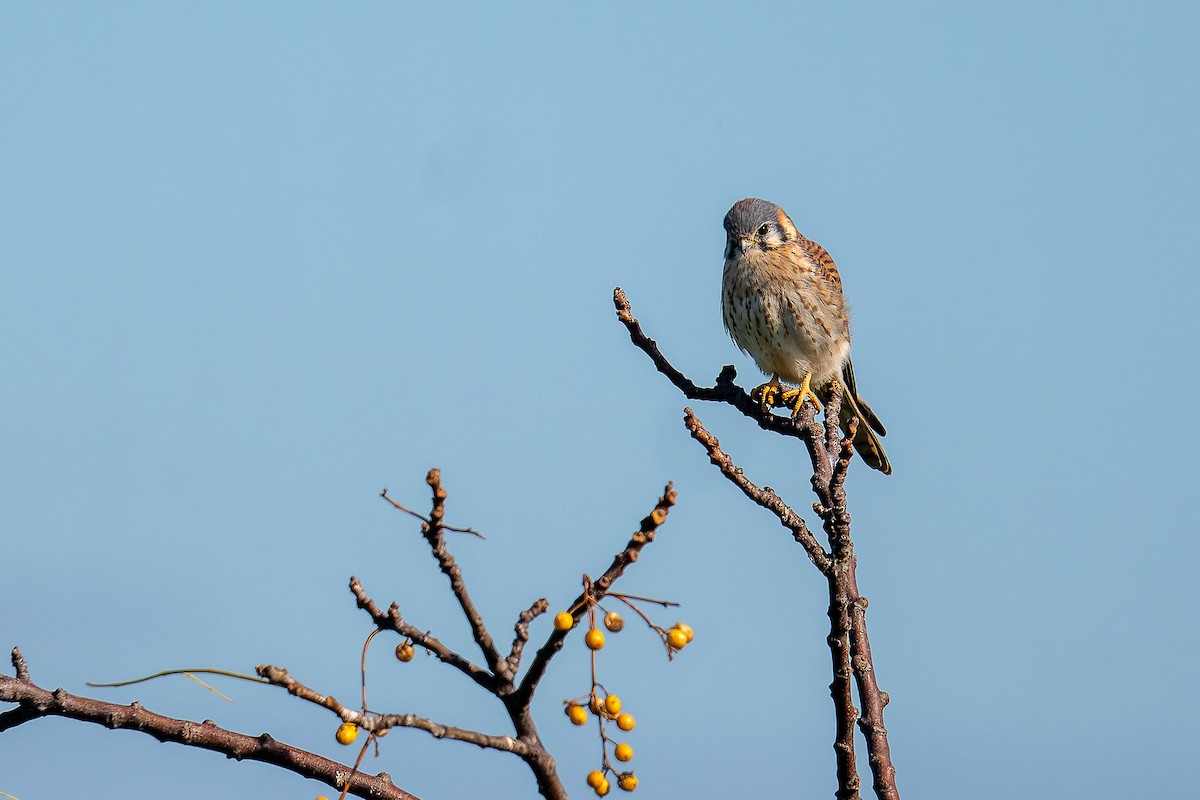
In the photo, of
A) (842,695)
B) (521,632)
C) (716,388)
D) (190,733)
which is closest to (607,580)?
(521,632)

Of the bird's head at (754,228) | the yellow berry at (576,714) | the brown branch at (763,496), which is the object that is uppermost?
the bird's head at (754,228)

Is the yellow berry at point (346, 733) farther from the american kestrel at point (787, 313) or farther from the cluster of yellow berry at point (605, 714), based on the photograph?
the american kestrel at point (787, 313)

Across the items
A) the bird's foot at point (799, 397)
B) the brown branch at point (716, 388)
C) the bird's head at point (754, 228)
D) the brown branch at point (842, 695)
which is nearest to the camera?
the brown branch at point (842, 695)

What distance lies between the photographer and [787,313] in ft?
24.3

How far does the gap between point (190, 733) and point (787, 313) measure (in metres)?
5.48

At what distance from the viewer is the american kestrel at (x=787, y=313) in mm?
7387

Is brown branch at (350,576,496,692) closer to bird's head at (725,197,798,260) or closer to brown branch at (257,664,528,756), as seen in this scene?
brown branch at (257,664,528,756)

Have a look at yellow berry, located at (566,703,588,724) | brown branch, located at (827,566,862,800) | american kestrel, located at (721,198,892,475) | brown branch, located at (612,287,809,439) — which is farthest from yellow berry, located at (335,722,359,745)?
american kestrel, located at (721,198,892,475)

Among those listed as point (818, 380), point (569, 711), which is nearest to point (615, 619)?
point (569, 711)

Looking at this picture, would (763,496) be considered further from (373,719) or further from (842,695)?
(373,719)

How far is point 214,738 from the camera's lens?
2330 millimetres

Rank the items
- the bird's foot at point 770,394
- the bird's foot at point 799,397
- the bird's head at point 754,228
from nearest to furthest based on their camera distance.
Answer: the bird's foot at point 799,397, the bird's foot at point 770,394, the bird's head at point 754,228

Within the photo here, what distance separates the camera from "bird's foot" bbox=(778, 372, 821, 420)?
6809mm

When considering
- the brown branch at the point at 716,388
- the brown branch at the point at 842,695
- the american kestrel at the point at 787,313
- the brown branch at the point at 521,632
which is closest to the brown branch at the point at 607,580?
the brown branch at the point at 521,632
